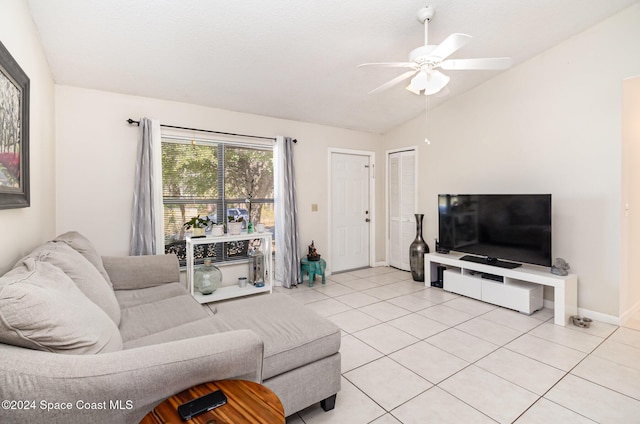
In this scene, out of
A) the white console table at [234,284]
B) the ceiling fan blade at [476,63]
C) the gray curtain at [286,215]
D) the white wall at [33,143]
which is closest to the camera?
the white wall at [33,143]

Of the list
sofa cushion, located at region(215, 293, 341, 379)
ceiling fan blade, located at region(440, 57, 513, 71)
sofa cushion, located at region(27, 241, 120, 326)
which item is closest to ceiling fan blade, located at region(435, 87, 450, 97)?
ceiling fan blade, located at region(440, 57, 513, 71)

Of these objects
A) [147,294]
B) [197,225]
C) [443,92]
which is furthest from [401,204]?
[147,294]

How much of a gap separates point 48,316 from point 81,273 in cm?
82

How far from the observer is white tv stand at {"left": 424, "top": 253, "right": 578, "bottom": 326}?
305cm

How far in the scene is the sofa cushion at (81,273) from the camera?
5.56 ft

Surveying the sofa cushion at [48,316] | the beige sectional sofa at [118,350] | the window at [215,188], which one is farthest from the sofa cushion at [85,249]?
the window at [215,188]

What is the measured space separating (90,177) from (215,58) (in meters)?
1.81

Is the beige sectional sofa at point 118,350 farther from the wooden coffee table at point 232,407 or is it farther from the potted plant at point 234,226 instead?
the potted plant at point 234,226

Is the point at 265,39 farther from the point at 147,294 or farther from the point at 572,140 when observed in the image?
the point at 572,140

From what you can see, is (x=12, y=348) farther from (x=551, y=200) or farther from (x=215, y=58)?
(x=551, y=200)

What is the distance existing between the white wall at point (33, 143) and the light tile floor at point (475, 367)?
2063 mm

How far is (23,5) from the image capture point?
201 cm

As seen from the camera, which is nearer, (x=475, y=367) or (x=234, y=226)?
(x=475, y=367)

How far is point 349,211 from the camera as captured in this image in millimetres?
5199
